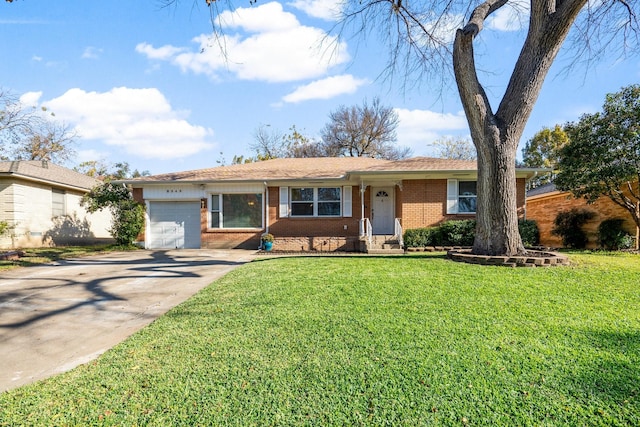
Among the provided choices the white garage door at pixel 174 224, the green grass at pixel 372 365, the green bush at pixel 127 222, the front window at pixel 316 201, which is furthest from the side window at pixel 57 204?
the green grass at pixel 372 365

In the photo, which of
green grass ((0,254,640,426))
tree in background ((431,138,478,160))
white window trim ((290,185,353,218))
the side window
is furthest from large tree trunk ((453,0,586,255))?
tree in background ((431,138,478,160))

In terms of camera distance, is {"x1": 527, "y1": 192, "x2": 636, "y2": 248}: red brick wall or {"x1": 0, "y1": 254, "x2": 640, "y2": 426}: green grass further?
{"x1": 527, "y1": 192, "x2": 636, "y2": 248}: red brick wall

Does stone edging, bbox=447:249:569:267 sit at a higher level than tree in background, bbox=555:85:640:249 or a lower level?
lower

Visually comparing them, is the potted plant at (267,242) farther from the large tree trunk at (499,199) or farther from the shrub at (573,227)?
the shrub at (573,227)

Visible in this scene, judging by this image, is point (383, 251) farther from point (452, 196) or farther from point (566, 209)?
point (566, 209)

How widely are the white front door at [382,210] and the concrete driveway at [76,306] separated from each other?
7.22 metres

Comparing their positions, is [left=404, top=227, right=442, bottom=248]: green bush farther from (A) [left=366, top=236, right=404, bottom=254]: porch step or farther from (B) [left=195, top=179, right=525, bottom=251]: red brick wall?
(B) [left=195, top=179, right=525, bottom=251]: red brick wall

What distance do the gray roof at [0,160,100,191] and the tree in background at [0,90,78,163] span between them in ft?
15.3

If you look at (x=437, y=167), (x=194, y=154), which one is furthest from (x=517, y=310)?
(x=194, y=154)

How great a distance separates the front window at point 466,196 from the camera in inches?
525

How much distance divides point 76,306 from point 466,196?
1288 cm

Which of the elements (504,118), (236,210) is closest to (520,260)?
(504,118)

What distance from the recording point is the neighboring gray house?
13516 mm

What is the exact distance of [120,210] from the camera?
14.0 metres
